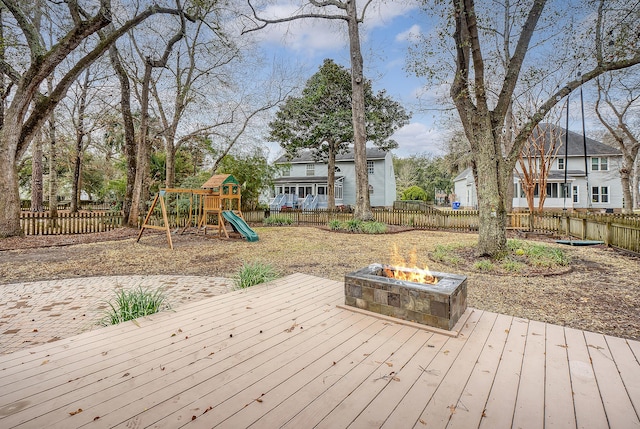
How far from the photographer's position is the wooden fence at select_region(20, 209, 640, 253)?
9638 millimetres

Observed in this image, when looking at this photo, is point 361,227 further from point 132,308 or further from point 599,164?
point 599,164

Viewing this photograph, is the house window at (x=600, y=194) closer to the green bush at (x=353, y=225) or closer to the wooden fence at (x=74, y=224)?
the green bush at (x=353, y=225)

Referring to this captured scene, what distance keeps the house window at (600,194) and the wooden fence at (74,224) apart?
34015mm

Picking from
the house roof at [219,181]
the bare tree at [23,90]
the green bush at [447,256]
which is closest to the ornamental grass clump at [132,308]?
the green bush at [447,256]

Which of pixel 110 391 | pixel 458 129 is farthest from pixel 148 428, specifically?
pixel 458 129

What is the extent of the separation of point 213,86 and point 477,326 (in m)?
17.5

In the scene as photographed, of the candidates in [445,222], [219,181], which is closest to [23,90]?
[219,181]

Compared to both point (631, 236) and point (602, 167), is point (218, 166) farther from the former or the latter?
point (602, 167)

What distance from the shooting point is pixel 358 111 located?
578 inches

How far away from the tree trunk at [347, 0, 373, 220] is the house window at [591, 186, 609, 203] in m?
23.0

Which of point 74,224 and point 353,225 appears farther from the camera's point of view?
point 353,225

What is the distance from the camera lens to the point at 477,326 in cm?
325

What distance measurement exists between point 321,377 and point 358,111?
13963 millimetres

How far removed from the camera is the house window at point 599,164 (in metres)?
25.3
